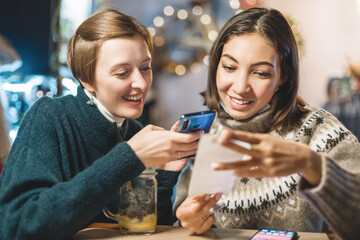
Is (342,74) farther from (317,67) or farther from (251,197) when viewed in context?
(251,197)

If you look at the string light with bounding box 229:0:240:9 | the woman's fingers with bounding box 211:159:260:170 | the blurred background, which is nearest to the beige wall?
the blurred background

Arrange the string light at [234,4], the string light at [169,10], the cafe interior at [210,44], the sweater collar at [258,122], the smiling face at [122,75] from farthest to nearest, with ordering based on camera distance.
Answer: the string light at [234,4], the string light at [169,10], the cafe interior at [210,44], the sweater collar at [258,122], the smiling face at [122,75]

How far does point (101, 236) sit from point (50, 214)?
192 mm

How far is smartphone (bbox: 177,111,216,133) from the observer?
3.23 ft

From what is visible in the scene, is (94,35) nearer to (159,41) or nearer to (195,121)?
(195,121)

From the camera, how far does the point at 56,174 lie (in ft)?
3.56

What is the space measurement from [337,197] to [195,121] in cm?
38

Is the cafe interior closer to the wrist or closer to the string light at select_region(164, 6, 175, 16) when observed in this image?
the string light at select_region(164, 6, 175, 16)

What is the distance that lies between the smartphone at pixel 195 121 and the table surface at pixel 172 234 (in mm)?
310

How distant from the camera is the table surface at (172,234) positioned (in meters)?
1.08

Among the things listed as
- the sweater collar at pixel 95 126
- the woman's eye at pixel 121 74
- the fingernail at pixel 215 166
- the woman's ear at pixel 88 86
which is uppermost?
the woman's eye at pixel 121 74

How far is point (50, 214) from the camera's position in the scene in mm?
959

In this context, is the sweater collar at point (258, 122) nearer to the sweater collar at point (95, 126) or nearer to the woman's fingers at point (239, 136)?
the sweater collar at point (95, 126)

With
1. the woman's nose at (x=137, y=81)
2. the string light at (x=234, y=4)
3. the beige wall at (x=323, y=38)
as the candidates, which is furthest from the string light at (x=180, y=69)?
the woman's nose at (x=137, y=81)
